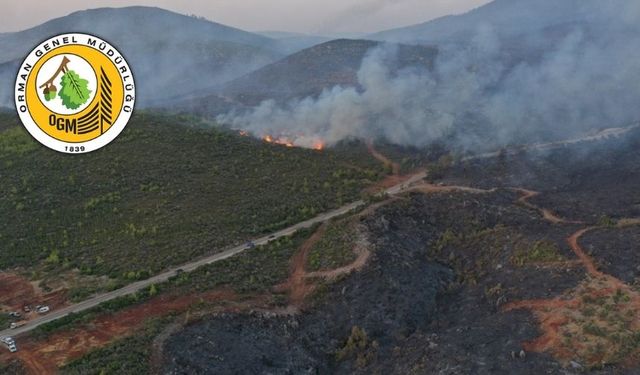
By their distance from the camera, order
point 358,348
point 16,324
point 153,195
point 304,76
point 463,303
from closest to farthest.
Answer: point 16,324 < point 358,348 < point 463,303 < point 153,195 < point 304,76

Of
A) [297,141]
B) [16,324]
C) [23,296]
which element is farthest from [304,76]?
[16,324]

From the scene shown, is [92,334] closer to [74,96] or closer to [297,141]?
[74,96]

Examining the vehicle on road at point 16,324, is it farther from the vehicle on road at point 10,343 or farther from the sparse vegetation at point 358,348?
the sparse vegetation at point 358,348

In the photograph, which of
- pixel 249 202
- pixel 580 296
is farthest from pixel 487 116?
pixel 580 296

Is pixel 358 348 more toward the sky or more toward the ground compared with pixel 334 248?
more toward the ground

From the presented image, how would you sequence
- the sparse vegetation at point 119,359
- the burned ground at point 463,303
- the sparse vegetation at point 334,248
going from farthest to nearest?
1. the sparse vegetation at point 334,248
2. the burned ground at point 463,303
3. the sparse vegetation at point 119,359

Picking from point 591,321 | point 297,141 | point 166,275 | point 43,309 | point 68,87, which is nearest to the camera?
point 68,87

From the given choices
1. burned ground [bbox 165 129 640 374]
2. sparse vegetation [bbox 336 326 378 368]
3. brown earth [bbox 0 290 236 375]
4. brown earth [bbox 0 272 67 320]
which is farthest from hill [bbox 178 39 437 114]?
sparse vegetation [bbox 336 326 378 368]

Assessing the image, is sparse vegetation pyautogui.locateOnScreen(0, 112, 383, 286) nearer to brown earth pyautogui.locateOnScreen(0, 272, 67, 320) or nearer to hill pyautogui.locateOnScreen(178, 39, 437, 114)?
brown earth pyautogui.locateOnScreen(0, 272, 67, 320)

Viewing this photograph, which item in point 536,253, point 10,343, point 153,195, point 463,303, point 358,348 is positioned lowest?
point 463,303

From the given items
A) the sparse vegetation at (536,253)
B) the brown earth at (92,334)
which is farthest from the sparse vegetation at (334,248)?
the sparse vegetation at (536,253)
